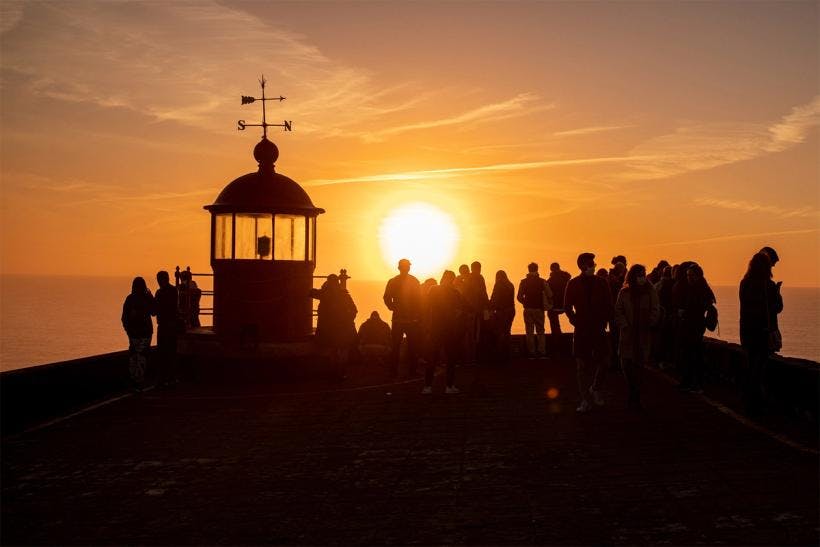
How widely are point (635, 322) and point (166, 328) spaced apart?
8335 millimetres

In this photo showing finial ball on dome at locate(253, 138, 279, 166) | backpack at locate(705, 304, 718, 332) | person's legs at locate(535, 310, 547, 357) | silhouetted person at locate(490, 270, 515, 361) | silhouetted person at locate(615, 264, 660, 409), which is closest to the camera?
silhouetted person at locate(615, 264, 660, 409)

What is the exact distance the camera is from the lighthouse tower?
1695 centimetres

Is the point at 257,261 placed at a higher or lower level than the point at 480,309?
higher

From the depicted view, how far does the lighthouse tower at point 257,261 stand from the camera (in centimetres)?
1695

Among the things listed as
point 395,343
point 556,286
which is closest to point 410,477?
point 395,343

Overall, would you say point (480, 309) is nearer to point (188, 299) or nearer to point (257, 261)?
point (257, 261)

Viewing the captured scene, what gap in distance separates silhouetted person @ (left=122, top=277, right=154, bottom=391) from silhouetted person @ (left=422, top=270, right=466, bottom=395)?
469cm

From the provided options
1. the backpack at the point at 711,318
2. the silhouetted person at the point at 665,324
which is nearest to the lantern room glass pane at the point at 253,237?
the silhouetted person at the point at 665,324

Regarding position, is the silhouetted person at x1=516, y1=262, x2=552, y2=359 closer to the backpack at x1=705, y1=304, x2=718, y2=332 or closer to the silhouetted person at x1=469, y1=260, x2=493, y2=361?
the silhouetted person at x1=469, y1=260, x2=493, y2=361

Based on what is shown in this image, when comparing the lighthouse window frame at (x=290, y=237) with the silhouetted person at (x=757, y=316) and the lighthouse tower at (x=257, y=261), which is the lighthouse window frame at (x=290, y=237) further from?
the silhouetted person at (x=757, y=316)

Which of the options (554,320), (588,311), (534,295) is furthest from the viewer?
(554,320)

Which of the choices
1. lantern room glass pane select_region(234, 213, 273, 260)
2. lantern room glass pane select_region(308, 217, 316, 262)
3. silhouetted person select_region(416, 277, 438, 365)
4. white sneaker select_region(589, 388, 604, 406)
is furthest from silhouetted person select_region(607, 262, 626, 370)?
lantern room glass pane select_region(234, 213, 273, 260)

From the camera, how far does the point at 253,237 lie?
17.0 metres

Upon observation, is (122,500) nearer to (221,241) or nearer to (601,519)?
(601,519)
